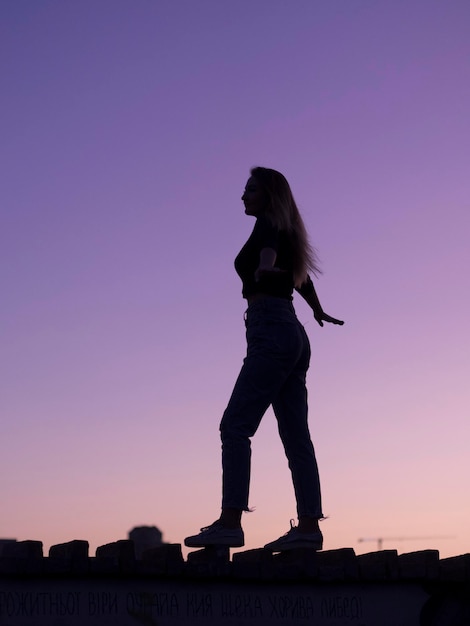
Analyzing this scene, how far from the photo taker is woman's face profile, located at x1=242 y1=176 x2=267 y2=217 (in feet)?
30.2

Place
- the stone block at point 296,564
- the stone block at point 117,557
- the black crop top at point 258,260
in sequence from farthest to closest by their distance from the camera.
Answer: the black crop top at point 258,260, the stone block at point 296,564, the stone block at point 117,557

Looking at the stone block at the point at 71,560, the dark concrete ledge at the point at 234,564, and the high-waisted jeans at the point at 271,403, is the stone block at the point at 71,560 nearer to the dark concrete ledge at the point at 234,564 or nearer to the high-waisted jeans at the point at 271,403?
the dark concrete ledge at the point at 234,564

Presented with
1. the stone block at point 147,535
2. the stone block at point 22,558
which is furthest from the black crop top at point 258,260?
the stone block at point 147,535

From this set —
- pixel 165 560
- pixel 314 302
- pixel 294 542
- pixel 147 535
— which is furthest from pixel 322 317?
pixel 147 535

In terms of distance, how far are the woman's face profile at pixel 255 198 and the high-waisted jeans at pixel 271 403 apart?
2.72 ft

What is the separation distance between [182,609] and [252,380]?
75.6 inches

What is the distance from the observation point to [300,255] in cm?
916

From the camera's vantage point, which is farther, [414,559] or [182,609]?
[414,559]

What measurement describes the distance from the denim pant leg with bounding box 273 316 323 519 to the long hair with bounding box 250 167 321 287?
0.55m

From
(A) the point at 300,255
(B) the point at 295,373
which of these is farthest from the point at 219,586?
(A) the point at 300,255

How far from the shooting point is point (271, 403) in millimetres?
9195

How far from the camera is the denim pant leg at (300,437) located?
8.95 metres

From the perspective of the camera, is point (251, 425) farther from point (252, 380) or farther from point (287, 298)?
point (287, 298)

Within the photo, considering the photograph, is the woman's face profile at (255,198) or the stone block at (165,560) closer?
the stone block at (165,560)
